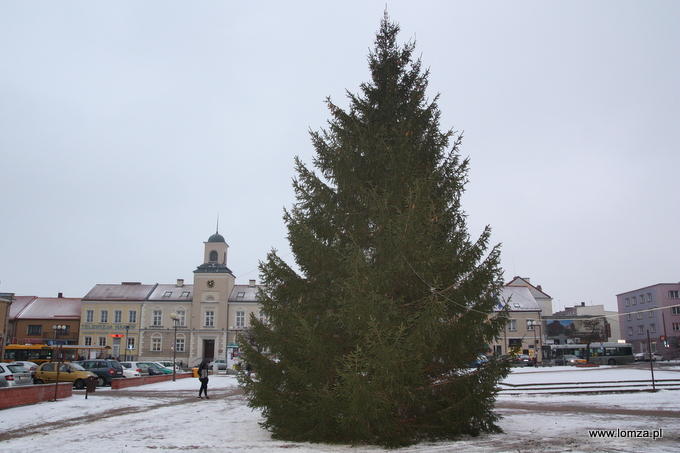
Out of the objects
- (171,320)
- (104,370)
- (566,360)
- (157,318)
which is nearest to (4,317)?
(157,318)

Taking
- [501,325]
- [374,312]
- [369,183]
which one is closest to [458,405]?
[501,325]

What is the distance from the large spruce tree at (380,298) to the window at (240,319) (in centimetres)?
5681

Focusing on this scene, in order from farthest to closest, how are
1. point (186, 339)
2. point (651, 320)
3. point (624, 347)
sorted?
1. point (651, 320)
2. point (186, 339)
3. point (624, 347)

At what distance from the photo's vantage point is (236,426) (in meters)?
13.5

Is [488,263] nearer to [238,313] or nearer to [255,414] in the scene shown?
[255,414]

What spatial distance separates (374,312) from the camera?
973 centimetres

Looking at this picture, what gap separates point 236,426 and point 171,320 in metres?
57.8

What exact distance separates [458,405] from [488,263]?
3142mm

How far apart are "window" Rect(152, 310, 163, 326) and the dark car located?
36.8 metres

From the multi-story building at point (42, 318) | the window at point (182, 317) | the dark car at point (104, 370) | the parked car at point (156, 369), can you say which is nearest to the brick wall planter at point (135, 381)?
the dark car at point (104, 370)

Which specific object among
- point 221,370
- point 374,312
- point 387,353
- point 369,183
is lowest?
point 221,370

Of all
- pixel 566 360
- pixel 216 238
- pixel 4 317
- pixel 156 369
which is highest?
pixel 216 238

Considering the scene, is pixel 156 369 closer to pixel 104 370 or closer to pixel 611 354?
pixel 104 370

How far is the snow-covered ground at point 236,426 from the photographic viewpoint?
10266mm
